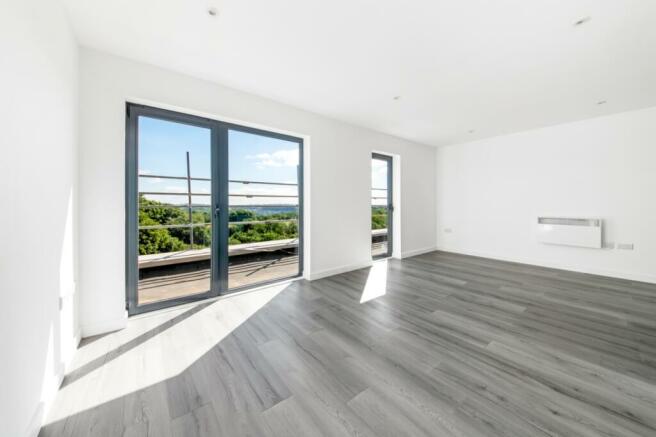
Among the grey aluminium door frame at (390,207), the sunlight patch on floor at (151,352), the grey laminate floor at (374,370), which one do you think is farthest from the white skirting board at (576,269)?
the sunlight patch on floor at (151,352)

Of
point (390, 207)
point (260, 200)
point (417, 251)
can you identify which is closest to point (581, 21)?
point (260, 200)

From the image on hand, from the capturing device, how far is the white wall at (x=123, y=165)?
2.18 m

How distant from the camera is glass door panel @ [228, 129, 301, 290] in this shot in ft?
10.4

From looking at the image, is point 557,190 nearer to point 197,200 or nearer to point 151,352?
point 197,200

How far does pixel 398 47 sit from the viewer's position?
2.22 m

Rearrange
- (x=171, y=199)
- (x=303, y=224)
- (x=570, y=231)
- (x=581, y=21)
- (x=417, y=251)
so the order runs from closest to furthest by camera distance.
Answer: (x=581, y=21) → (x=171, y=199) → (x=303, y=224) → (x=570, y=231) → (x=417, y=251)

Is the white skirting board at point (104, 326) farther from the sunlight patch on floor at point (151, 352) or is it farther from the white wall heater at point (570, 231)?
the white wall heater at point (570, 231)

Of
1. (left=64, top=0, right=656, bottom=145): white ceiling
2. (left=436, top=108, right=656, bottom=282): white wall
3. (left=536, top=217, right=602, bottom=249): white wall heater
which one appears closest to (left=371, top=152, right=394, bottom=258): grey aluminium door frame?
(left=436, top=108, right=656, bottom=282): white wall

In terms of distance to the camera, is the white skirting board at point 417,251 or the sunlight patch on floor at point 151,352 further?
the white skirting board at point 417,251

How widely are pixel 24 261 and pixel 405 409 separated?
2.07 m

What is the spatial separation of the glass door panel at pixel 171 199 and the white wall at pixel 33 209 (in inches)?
29.8

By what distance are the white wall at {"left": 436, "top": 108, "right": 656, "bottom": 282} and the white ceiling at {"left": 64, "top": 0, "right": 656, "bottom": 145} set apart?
742mm

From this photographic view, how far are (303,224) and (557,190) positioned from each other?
14.9 ft

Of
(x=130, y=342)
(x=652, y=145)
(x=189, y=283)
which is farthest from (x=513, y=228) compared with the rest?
(x=130, y=342)
